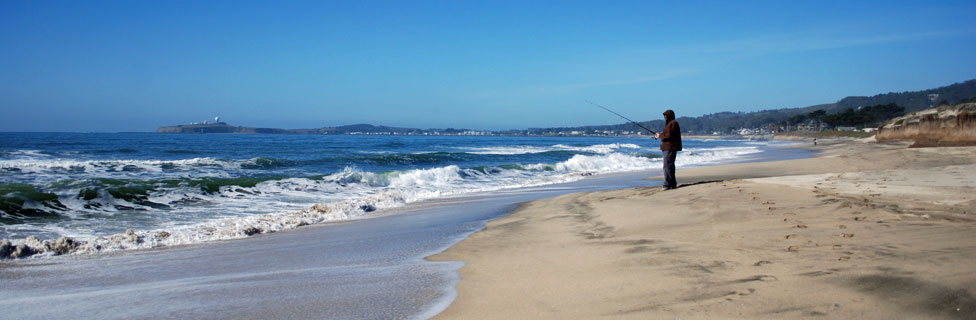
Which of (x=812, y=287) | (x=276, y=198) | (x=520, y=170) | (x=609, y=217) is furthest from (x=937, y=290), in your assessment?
(x=520, y=170)

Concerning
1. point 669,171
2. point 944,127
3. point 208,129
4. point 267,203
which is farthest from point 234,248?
point 208,129

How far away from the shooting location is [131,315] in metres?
3.21

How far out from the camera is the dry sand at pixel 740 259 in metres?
2.54

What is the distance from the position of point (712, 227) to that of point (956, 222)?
1.78 m

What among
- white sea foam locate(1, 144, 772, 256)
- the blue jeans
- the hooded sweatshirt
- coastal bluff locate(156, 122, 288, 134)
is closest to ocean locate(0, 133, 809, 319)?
white sea foam locate(1, 144, 772, 256)

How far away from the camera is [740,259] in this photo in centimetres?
352

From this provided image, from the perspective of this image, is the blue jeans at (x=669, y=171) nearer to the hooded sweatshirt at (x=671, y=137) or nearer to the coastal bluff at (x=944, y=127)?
the hooded sweatshirt at (x=671, y=137)

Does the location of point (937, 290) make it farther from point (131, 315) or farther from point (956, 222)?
point (131, 315)

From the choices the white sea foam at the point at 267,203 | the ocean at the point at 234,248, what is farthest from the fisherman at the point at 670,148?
the white sea foam at the point at 267,203

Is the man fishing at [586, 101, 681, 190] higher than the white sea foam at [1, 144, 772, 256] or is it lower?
higher

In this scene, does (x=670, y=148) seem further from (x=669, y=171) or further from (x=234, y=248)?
(x=234, y=248)

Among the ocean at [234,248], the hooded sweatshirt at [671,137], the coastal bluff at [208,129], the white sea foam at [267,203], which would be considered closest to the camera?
the ocean at [234,248]

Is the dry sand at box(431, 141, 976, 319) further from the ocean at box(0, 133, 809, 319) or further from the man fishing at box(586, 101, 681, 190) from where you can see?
the man fishing at box(586, 101, 681, 190)

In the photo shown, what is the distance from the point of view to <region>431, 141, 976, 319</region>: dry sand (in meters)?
2.54
